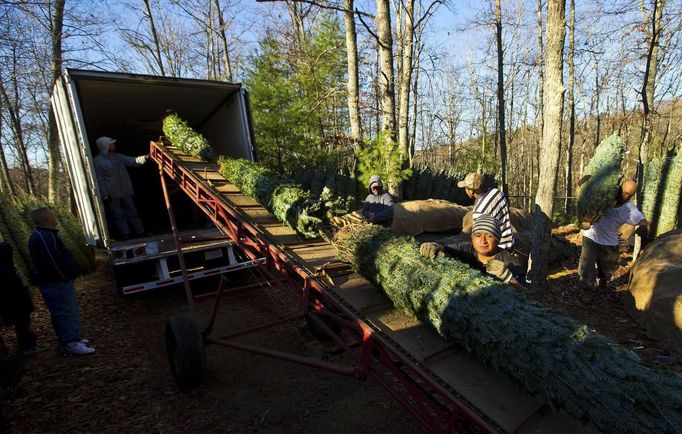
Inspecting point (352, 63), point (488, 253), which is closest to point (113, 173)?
point (488, 253)

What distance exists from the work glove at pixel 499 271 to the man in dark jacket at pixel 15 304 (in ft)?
17.7

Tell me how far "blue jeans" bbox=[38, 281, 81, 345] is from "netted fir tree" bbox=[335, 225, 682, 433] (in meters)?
4.12

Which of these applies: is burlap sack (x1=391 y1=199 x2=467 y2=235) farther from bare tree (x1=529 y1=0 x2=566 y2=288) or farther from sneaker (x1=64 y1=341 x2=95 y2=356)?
sneaker (x1=64 y1=341 x2=95 y2=356)

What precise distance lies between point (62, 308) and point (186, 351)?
2.12 meters

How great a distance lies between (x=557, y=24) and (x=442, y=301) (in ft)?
16.1

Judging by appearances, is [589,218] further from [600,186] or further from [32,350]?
[32,350]

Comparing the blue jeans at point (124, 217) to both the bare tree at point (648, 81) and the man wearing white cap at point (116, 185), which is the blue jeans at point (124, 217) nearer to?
the man wearing white cap at point (116, 185)

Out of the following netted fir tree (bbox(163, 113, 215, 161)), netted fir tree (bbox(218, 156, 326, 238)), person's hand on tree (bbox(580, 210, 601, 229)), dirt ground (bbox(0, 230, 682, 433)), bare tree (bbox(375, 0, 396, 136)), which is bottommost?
dirt ground (bbox(0, 230, 682, 433))

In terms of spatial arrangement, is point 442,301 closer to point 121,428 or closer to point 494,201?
point 494,201

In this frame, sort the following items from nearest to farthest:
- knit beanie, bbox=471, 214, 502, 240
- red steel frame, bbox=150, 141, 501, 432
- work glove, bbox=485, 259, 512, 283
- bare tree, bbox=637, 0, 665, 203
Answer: red steel frame, bbox=150, 141, 501, 432, work glove, bbox=485, 259, 512, 283, knit beanie, bbox=471, 214, 502, 240, bare tree, bbox=637, 0, 665, 203

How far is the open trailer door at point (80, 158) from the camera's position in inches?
218

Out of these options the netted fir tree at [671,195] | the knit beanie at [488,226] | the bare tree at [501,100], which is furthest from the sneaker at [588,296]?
the bare tree at [501,100]

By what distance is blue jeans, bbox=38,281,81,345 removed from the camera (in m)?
4.38

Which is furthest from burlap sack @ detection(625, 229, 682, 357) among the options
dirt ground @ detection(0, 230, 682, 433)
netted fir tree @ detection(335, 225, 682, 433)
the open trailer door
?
the open trailer door
